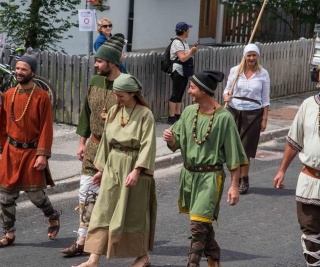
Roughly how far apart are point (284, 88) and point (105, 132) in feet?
37.2

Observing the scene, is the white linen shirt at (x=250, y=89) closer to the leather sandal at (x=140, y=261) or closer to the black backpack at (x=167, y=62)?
the black backpack at (x=167, y=62)

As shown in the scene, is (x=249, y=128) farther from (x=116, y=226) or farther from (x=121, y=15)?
(x=121, y=15)

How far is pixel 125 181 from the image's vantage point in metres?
7.30

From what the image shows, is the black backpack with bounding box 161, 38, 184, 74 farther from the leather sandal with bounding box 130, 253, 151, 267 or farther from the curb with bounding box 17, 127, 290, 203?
the leather sandal with bounding box 130, 253, 151, 267

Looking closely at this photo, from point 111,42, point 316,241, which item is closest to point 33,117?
point 111,42

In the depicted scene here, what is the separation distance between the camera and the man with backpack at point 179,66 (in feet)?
46.4

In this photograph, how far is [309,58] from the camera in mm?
19188

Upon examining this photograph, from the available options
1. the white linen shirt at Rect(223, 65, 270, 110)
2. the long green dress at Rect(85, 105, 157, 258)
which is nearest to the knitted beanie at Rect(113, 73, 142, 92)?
the long green dress at Rect(85, 105, 157, 258)

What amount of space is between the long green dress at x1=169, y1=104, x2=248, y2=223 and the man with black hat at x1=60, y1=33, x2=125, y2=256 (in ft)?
2.85

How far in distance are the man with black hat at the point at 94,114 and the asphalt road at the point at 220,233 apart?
1.25 ft

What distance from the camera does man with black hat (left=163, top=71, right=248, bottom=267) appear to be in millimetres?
7309

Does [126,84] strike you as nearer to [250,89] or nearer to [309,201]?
[309,201]

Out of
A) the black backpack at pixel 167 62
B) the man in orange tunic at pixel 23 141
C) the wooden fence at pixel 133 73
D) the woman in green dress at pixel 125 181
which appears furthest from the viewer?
the black backpack at pixel 167 62

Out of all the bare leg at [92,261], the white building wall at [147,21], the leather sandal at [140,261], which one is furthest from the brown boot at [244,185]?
the white building wall at [147,21]
